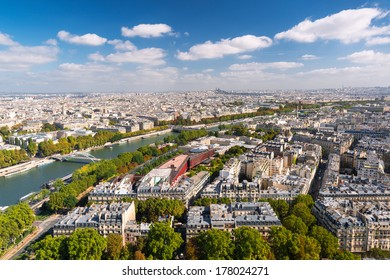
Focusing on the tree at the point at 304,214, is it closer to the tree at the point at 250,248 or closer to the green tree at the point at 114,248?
the tree at the point at 250,248

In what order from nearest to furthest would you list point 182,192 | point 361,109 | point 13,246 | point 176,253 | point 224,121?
point 176,253 < point 13,246 < point 182,192 < point 224,121 < point 361,109

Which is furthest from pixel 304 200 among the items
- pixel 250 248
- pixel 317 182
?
pixel 317 182

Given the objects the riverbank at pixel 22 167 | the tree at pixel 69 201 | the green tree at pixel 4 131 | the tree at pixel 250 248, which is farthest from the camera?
the green tree at pixel 4 131

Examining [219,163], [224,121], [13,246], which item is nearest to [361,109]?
[224,121]

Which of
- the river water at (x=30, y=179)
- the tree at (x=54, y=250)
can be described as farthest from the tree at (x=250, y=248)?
the river water at (x=30, y=179)
